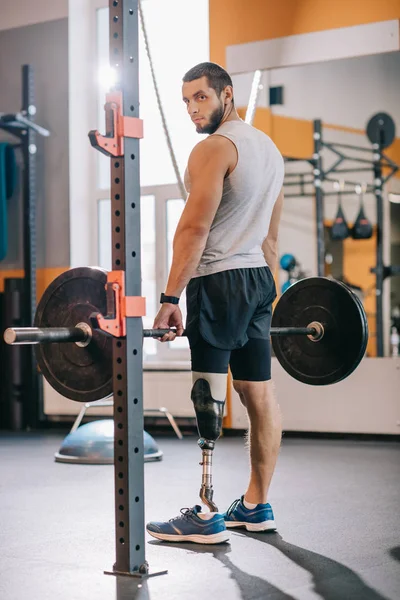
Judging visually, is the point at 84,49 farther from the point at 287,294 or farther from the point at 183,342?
the point at 287,294

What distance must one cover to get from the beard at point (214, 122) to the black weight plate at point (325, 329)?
68 cm

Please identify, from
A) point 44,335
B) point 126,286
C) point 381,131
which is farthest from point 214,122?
point 381,131

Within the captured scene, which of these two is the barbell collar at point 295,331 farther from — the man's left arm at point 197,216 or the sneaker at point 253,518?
the sneaker at point 253,518

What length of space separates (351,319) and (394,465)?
5.13 ft

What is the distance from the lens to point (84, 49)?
632cm

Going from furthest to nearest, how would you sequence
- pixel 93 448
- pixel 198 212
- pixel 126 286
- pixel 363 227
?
pixel 363 227 → pixel 93 448 → pixel 198 212 → pixel 126 286

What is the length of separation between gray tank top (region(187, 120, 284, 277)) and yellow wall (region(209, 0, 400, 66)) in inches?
101

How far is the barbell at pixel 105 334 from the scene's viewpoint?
2.33 m

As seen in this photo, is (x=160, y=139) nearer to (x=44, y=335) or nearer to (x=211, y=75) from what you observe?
(x=211, y=75)

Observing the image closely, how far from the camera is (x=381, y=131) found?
668 cm

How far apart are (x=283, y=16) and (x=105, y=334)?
11.0ft

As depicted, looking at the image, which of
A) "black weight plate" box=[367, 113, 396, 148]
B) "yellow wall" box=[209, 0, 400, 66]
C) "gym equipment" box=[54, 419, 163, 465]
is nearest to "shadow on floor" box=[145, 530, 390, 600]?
"gym equipment" box=[54, 419, 163, 465]

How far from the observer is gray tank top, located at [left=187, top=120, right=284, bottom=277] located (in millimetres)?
2602

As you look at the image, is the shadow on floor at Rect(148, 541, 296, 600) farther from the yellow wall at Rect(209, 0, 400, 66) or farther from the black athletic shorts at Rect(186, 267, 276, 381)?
the yellow wall at Rect(209, 0, 400, 66)
